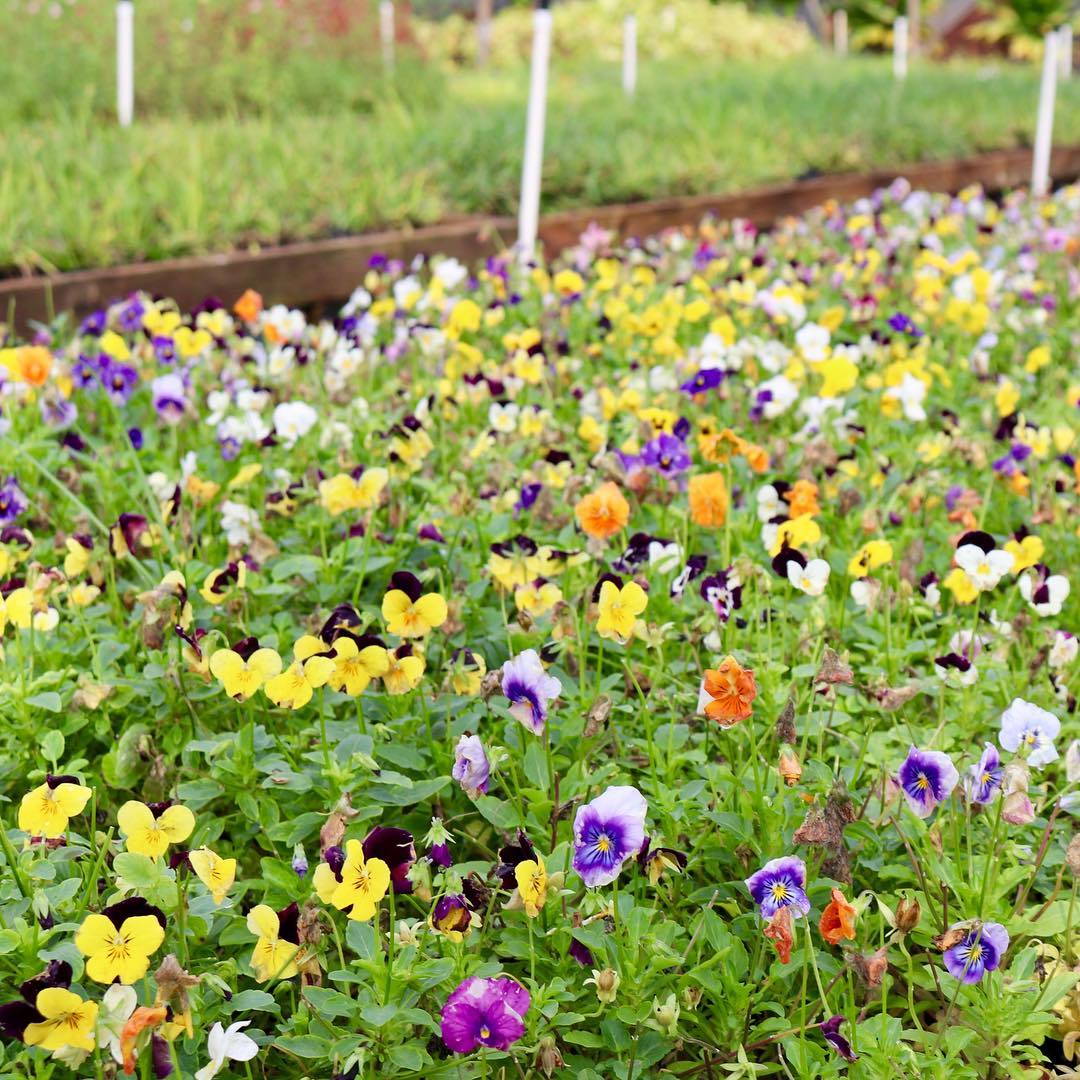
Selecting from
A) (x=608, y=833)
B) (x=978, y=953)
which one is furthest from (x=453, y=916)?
(x=978, y=953)

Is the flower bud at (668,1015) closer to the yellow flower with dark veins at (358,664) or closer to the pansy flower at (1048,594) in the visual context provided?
the yellow flower with dark veins at (358,664)

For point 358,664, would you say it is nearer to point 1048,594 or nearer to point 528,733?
point 528,733

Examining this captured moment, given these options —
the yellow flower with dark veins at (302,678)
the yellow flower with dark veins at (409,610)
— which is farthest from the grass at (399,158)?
the yellow flower with dark veins at (302,678)

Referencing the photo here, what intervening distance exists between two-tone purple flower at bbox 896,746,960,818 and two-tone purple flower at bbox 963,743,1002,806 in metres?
0.02

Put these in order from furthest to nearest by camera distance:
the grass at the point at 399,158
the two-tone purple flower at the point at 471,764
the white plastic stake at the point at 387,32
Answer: the white plastic stake at the point at 387,32 < the grass at the point at 399,158 < the two-tone purple flower at the point at 471,764

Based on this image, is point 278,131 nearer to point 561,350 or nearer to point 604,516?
point 561,350

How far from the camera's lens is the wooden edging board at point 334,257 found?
4992 mm

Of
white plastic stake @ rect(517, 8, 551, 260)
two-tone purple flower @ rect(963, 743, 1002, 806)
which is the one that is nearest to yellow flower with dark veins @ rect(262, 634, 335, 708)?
two-tone purple flower @ rect(963, 743, 1002, 806)

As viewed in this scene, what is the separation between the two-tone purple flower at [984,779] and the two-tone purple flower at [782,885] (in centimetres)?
28

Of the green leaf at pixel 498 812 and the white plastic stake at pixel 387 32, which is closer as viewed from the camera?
the green leaf at pixel 498 812

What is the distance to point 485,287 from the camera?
508 cm

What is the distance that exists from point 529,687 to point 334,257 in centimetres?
427

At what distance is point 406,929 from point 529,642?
0.84m

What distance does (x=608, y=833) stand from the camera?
160 cm
